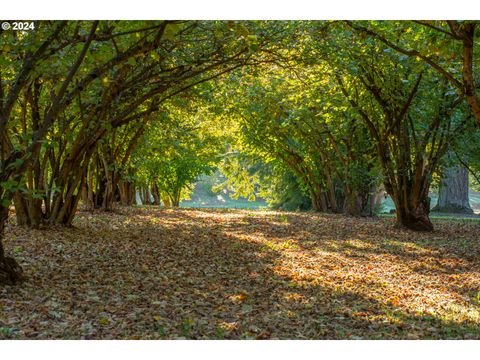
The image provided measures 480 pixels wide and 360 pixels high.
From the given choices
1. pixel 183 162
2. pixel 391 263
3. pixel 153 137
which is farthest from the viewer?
pixel 183 162

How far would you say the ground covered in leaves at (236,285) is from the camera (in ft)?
16.0

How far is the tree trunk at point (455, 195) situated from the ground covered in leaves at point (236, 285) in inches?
377

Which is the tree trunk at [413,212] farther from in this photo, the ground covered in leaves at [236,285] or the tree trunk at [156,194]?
the tree trunk at [156,194]

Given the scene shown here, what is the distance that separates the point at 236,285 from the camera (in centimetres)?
681

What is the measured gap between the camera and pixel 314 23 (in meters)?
8.83

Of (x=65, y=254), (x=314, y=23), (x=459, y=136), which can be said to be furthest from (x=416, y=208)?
(x=65, y=254)

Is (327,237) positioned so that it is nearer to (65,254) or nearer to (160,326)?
(65,254)

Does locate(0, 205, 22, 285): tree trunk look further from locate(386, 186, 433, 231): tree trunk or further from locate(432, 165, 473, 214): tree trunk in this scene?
locate(432, 165, 473, 214): tree trunk

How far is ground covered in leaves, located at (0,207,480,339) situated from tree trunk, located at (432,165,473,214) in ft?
31.5

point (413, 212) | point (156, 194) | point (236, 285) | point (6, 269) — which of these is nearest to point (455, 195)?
point (413, 212)

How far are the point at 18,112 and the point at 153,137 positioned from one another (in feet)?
25.5

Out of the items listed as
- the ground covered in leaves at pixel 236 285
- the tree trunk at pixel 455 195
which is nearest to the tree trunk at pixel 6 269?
the ground covered in leaves at pixel 236 285

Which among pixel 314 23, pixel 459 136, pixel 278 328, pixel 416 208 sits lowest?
pixel 278 328

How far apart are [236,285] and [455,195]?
17042 millimetres
